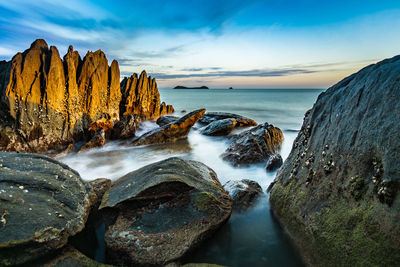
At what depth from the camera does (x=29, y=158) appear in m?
5.33

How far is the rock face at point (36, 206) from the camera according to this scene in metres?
3.34

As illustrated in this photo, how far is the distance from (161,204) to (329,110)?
181 inches

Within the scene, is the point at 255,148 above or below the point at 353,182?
below

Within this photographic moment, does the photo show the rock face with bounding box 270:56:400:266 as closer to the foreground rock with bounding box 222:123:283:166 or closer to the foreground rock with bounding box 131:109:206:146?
the foreground rock with bounding box 222:123:283:166

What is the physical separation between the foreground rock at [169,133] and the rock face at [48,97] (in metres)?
3.37

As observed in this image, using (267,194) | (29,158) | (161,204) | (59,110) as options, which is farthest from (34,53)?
(267,194)

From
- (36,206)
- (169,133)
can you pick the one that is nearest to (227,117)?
(169,133)

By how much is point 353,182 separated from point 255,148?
7369 mm

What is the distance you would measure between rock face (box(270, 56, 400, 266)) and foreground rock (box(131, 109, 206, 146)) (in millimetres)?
11313

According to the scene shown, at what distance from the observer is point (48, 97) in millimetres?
11984

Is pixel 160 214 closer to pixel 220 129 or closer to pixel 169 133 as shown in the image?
pixel 169 133

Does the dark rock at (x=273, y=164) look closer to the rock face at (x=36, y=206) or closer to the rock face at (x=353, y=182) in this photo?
the rock face at (x=353, y=182)

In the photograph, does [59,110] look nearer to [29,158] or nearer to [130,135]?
[130,135]

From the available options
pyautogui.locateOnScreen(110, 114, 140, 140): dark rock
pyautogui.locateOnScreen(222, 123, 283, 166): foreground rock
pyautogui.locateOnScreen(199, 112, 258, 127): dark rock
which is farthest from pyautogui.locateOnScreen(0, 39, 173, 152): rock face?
pyautogui.locateOnScreen(199, 112, 258, 127): dark rock
